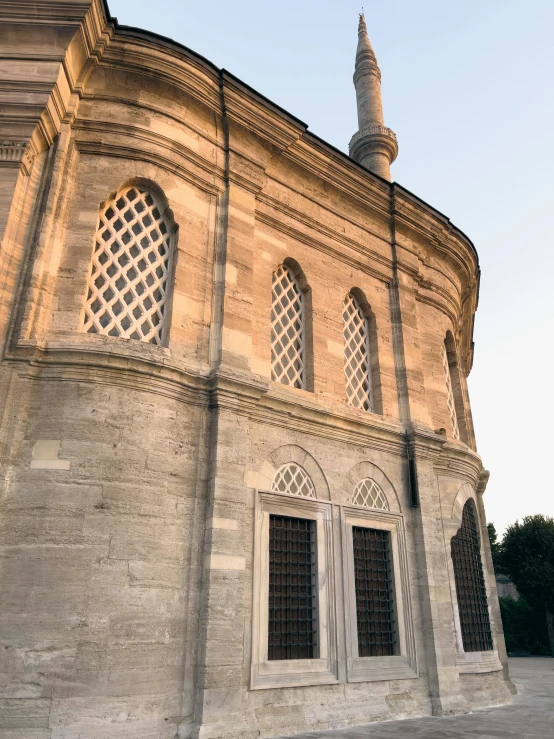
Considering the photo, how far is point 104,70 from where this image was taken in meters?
7.85

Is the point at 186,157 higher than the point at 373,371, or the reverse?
the point at 186,157

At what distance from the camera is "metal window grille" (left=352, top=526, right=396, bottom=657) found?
25.5ft

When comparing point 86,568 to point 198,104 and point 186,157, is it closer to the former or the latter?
point 186,157

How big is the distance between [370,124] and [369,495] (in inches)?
374

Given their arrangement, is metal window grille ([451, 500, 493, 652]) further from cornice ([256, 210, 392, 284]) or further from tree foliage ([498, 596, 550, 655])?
tree foliage ([498, 596, 550, 655])

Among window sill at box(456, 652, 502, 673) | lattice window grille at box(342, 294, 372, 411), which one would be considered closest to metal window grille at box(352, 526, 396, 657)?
window sill at box(456, 652, 502, 673)

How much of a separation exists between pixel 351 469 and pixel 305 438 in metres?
0.93

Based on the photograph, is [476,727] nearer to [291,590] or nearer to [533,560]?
[291,590]

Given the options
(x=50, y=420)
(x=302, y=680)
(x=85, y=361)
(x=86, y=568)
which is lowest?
(x=302, y=680)

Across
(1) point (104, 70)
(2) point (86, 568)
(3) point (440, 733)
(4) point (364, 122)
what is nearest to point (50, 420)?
(2) point (86, 568)

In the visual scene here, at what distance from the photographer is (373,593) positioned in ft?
26.3

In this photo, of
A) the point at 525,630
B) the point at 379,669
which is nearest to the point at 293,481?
the point at 379,669

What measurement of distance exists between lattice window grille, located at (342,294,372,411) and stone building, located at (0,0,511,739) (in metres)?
0.04

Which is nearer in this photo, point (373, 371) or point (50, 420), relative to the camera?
point (50, 420)
